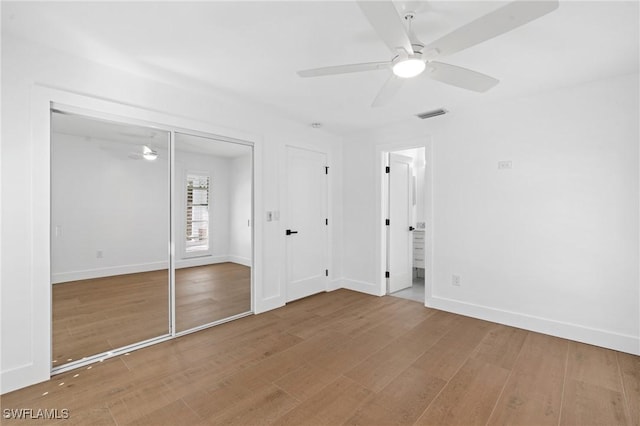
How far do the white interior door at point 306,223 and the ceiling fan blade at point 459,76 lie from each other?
8.02 feet

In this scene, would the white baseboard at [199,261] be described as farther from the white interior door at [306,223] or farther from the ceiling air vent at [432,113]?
the ceiling air vent at [432,113]

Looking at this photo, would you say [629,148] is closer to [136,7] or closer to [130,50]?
[136,7]

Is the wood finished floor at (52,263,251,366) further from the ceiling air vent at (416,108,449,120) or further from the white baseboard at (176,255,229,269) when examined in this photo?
the ceiling air vent at (416,108,449,120)

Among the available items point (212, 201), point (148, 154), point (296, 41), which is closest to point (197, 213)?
point (212, 201)

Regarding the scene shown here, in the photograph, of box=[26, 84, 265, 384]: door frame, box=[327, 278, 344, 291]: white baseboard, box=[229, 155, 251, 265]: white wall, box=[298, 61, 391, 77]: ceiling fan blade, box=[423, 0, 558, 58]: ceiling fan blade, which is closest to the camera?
box=[423, 0, 558, 58]: ceiling fan blade

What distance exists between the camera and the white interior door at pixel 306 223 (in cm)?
420

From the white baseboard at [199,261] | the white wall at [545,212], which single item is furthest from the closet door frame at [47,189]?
the white wall at [545,212]

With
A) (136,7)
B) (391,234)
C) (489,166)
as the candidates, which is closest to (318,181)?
(391,234)

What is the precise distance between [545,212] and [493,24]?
2432mm

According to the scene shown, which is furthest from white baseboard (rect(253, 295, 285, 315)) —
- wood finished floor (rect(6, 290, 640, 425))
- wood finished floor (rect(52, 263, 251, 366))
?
wood finished floor (rect(6, 290, 640, 425))

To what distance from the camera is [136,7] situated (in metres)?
1.83

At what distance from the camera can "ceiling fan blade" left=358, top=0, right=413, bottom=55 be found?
1364 millimetres

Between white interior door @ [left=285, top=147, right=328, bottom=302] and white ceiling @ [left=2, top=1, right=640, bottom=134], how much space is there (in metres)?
1.36

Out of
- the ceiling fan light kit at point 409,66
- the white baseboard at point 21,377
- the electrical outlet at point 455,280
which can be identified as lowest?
the white baseboard at point 21,377
